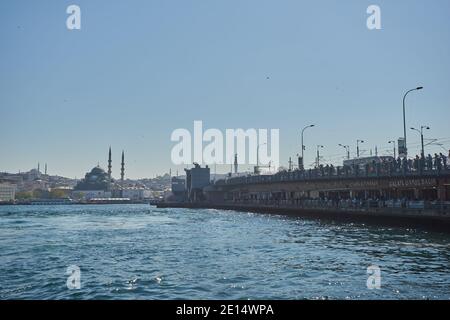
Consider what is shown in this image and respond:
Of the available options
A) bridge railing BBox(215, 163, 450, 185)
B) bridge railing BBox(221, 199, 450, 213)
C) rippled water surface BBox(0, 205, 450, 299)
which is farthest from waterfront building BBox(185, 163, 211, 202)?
rippled water surface BBox(0, 205, 450, 299)

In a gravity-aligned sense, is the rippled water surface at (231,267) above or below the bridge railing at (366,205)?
below

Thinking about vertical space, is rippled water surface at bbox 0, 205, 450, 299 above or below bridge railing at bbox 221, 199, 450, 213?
below

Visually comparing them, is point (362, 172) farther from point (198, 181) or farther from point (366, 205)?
point (198, 181)

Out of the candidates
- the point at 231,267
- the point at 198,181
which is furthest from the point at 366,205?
the point at 198,181

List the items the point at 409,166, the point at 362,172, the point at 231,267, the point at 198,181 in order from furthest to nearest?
the point at 198,181
the point at 362,172
the point at 409,166
the point at 231,267

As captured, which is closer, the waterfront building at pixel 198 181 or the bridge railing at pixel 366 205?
the bridge railing at pixel 366 205

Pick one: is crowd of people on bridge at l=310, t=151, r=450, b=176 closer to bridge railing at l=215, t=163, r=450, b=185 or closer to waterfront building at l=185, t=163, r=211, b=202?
bridge railing at l=215, t=163, r=450, b=185

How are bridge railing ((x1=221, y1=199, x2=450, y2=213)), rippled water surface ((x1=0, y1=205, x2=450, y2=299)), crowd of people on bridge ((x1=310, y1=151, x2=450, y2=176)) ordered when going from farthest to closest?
crowd of people on bridge ((x1=310, y1=151, x2=450, y2=176)) → bridge railing ((x1=221, y1=199, x2=450, y2=213)) → rippled water surface ((x1=0, y1=205, x2=450, y2=299))

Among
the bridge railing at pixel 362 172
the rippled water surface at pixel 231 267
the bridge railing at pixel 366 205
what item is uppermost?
the bridge railing at pixel 362 172

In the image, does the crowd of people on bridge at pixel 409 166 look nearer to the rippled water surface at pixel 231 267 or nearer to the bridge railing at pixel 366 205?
the bridge railing at pixel 366 205

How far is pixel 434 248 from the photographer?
31.6 m

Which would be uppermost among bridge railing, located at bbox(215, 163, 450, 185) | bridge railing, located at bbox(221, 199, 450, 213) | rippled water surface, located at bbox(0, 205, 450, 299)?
bridge railing, located at bbox(215, 163, 450, 185)

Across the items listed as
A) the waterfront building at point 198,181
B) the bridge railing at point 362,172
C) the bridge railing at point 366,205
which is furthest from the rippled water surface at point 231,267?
the waterfront building at point 198,181
